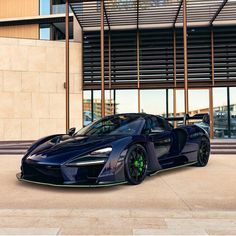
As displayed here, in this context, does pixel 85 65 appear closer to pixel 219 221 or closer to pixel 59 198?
pixel 59 198

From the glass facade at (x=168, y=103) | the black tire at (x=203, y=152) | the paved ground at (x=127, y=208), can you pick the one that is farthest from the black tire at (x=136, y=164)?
the glass facade at (x=168, y=103)

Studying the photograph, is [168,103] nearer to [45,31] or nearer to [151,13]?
[151,13]

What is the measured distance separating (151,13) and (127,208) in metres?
9.52

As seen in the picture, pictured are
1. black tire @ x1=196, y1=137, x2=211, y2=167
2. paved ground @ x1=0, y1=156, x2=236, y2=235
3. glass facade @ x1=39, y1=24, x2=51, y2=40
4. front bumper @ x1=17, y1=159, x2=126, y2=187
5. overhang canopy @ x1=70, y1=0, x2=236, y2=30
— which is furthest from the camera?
glass facade @ x1=39, y1=24, x2=51, y2=40

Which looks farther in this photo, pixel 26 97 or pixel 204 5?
pixel 26 97

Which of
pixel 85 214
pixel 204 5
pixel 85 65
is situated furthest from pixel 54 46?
pixel 85 214

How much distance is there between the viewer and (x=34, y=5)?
14.7m

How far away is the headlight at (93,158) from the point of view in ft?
14.5

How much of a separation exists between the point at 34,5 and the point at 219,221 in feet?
46.1

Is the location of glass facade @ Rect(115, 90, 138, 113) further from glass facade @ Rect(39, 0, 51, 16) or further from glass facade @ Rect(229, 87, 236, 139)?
glass facade @ Rect(39, 0, 51, 16)

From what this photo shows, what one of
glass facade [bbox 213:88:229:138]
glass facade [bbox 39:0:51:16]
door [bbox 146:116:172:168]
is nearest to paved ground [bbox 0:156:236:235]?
door [bbox 146:116:172:168]

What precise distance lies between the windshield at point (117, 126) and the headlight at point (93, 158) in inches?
35.5

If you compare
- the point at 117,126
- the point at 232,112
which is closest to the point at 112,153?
the point at 117,126

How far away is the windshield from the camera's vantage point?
→ 5.50 meters
